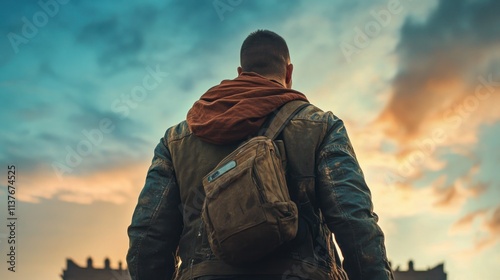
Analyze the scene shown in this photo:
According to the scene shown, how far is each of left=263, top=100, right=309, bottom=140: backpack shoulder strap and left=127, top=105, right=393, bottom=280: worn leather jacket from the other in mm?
35

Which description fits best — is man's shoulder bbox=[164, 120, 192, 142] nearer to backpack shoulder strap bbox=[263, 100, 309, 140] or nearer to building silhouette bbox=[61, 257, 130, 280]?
backpack shoulder strap bbox=[263, 100, 309, 140]

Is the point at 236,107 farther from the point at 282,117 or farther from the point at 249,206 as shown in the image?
the point at 249,206

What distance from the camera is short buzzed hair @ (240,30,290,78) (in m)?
4.18

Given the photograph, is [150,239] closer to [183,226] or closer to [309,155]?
[183,226]

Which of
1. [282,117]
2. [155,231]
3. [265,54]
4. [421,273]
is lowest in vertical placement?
[155,231]

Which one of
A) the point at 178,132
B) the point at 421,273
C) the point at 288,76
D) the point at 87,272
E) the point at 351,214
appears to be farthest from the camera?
the point at 421,273

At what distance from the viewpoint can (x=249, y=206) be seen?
10.4ft

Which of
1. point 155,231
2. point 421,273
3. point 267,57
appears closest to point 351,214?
point 155,231

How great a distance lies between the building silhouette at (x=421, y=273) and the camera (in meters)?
43.1

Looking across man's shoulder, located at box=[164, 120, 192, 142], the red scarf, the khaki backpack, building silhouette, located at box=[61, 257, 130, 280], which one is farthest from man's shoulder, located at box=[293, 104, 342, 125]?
building silhouette, located at box=[61, 257, 130, 280]

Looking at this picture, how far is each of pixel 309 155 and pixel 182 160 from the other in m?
0.79

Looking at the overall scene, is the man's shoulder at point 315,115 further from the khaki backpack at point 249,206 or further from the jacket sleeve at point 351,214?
the khaki backpack at point 249,206

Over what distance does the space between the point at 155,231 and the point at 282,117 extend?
1.01 meters

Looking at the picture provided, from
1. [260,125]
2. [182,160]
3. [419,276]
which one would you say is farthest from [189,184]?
[419,276]
